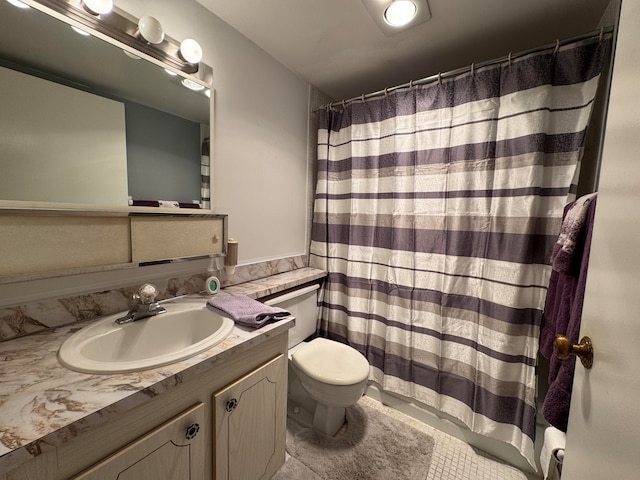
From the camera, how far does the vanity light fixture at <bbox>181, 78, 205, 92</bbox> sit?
1.14 m

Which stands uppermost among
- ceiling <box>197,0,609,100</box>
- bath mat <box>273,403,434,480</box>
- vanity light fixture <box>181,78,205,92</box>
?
ceiling <box>197,0,609,100</box>

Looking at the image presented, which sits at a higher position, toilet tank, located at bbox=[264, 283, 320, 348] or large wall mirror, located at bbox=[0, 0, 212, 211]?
large wall mirror, located at bbox=[0, 0, 212, 211]

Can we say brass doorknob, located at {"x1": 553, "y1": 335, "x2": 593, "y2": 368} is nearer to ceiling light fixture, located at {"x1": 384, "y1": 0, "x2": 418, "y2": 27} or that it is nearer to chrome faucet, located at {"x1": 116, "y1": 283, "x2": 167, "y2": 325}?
chrome faucet, located at {"x1": 116, "y1": 283, "x2": 167, "y2": 325}

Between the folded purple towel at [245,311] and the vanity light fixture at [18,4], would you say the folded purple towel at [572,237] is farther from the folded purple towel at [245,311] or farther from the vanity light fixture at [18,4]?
the vanity light fixture at [18,4]

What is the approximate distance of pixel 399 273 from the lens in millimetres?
1551

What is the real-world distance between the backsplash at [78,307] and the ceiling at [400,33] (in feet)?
4.37

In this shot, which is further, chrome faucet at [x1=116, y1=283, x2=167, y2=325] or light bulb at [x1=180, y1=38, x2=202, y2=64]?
light bulb at [x1=180, y1=38, x2=202, y2=64]

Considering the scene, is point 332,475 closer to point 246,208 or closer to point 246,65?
point 246,208

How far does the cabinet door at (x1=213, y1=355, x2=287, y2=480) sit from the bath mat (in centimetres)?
26

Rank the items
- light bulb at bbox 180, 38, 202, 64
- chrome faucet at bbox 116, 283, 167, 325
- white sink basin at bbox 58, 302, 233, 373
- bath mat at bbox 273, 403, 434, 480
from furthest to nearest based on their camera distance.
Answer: bath mat at bbox 273, 403, 434, 480 < light bulb at bbox 180, 38, 202, 64 < chrome faucet at bbox 116, 283, 167, 325 < white sink basin at bbox 58, 302, 233, 373

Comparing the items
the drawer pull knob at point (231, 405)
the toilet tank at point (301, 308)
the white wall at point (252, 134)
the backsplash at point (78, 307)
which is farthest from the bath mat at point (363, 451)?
the white wall at point (252, 134)

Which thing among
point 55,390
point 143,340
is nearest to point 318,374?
point 143,340

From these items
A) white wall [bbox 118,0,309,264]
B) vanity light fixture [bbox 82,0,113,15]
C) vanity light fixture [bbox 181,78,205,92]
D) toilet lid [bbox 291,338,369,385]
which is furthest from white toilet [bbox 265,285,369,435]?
vanity light fixture [bbox 82,0,113,15]

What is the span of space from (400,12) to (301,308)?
1.68 metres
